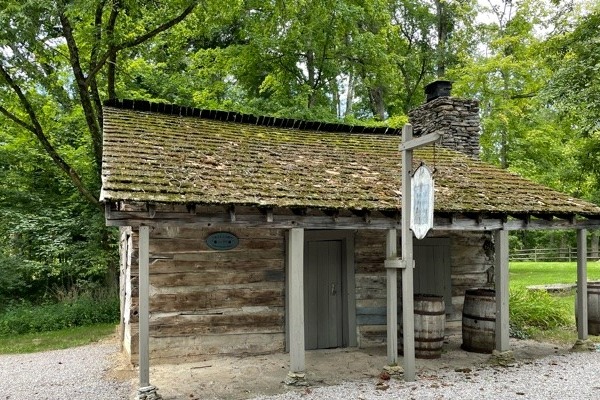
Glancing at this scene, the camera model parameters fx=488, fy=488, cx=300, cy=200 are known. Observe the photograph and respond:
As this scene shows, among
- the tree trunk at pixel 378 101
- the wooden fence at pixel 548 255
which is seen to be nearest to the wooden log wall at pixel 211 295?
the tree trunk at pixel 378 101

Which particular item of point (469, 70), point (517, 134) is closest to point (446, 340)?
point (469, 70)

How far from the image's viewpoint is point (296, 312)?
6488 millimetres

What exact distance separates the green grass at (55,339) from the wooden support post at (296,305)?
590 centimetres

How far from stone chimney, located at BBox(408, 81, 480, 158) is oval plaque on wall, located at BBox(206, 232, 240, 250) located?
623 cm

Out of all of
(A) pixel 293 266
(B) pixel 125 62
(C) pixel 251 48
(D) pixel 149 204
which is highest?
(C) pixel 251 48

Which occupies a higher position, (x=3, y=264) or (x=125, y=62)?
(x=125, y=62)

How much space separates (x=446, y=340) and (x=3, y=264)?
11607 mm

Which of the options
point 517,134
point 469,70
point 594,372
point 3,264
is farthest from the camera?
point 517,134

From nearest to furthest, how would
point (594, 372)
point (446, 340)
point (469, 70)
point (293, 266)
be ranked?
point (293, 266), point (594, 372), point (446, 340), point (469, 70)

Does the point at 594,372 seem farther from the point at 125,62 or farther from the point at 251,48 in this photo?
the point at 251,48

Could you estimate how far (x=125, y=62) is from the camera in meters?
14.4

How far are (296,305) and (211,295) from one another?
1933 millimetres

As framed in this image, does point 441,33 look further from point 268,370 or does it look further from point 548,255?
point 268,370

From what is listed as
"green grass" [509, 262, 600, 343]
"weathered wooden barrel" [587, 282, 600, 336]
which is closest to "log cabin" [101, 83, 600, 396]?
"weathered wooden barrel" [587, 282, 600, 336]
